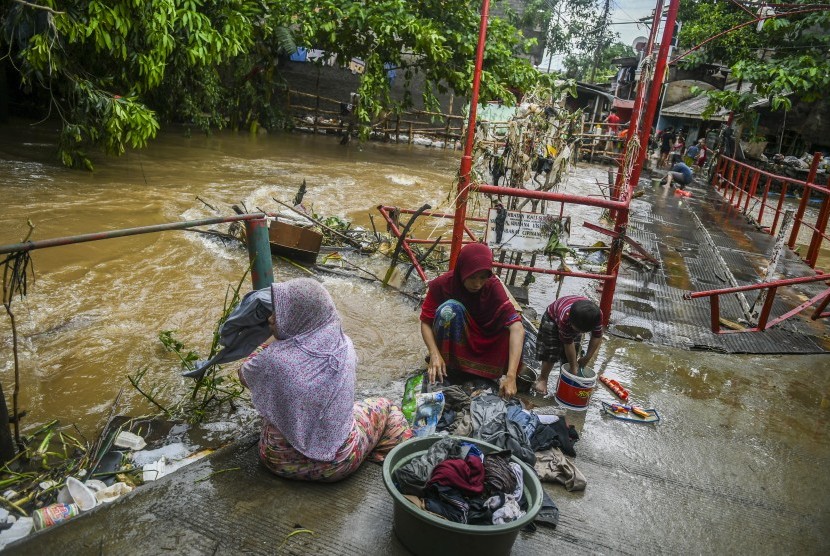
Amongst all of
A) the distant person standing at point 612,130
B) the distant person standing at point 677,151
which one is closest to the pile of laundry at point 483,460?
the distant person standing at point 677,151

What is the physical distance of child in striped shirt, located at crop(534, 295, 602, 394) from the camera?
3.64m

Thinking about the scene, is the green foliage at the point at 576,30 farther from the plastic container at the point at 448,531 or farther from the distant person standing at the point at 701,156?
the plastic container at the point at 448,531

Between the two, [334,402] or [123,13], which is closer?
[334,402]

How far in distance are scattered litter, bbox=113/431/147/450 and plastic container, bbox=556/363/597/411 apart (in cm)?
271

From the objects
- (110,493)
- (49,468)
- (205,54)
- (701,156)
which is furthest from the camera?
(701,156)

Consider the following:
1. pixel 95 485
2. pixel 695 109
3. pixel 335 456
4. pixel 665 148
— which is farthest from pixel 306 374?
pixel 695 109

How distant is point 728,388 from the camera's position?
4.38m

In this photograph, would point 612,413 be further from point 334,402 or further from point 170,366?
point 170,366

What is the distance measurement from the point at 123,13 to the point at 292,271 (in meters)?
5.24

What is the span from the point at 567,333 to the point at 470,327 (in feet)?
2.18

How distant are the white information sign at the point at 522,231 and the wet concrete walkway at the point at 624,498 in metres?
1.34

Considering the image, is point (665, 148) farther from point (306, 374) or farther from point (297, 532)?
point (297, 532)

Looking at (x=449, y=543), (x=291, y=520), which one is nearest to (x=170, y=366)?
(x=291, y=520)

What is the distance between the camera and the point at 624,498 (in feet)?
9.83
